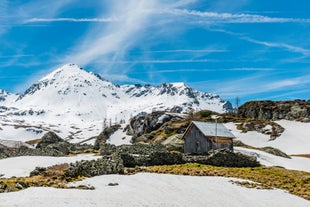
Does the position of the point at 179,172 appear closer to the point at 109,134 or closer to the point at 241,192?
the point at 241,192

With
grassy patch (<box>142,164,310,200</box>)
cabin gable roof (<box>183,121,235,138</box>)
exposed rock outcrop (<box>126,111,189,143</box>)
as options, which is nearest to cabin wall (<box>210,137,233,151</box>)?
cabin gable roof (<box>183,121,235,138</box>)

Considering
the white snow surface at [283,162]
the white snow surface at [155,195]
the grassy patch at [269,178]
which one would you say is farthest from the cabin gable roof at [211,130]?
the white snow surface at [155,195]

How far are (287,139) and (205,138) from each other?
51.9 m

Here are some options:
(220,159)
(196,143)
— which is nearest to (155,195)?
(220,159)

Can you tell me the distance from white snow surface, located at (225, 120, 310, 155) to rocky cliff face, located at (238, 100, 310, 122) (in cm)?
2322

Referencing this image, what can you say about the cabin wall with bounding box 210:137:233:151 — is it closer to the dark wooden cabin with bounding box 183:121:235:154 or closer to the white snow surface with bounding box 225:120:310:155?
the dark wooden cabin with bounding box 183:121:235:154

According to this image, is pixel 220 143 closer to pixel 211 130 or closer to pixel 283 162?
pixel 211 130

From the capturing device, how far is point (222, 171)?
1906 inches

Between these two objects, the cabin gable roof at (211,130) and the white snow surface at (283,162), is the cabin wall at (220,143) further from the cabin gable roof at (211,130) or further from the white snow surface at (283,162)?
the white snow surface at (283,162)

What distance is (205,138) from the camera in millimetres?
67750

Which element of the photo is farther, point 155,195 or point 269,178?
point 269,178

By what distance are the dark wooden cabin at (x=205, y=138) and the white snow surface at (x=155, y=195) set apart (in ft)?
83.1

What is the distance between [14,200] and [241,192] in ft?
65.8

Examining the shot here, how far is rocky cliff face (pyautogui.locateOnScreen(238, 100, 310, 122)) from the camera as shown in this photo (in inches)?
5881
